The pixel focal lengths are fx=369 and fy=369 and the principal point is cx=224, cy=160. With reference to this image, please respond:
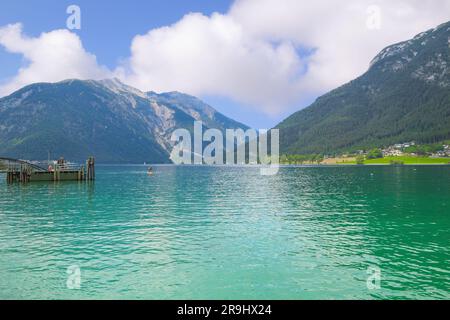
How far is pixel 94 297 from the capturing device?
2002 centimetres

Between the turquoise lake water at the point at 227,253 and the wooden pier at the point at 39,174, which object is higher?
the wooden pier at the point at 39,174

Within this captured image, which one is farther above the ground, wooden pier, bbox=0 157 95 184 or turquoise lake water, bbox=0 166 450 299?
wooden pier, bbox=0 157 95 184

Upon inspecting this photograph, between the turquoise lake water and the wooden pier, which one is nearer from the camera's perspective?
the turquoise lake water

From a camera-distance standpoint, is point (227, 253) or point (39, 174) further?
point (39, 174)

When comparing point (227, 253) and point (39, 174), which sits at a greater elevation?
point (39, 174)

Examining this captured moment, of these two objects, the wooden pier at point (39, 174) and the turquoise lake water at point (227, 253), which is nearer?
the turquoise lake water at point (227, 253)

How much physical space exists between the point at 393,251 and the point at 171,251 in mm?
17358
